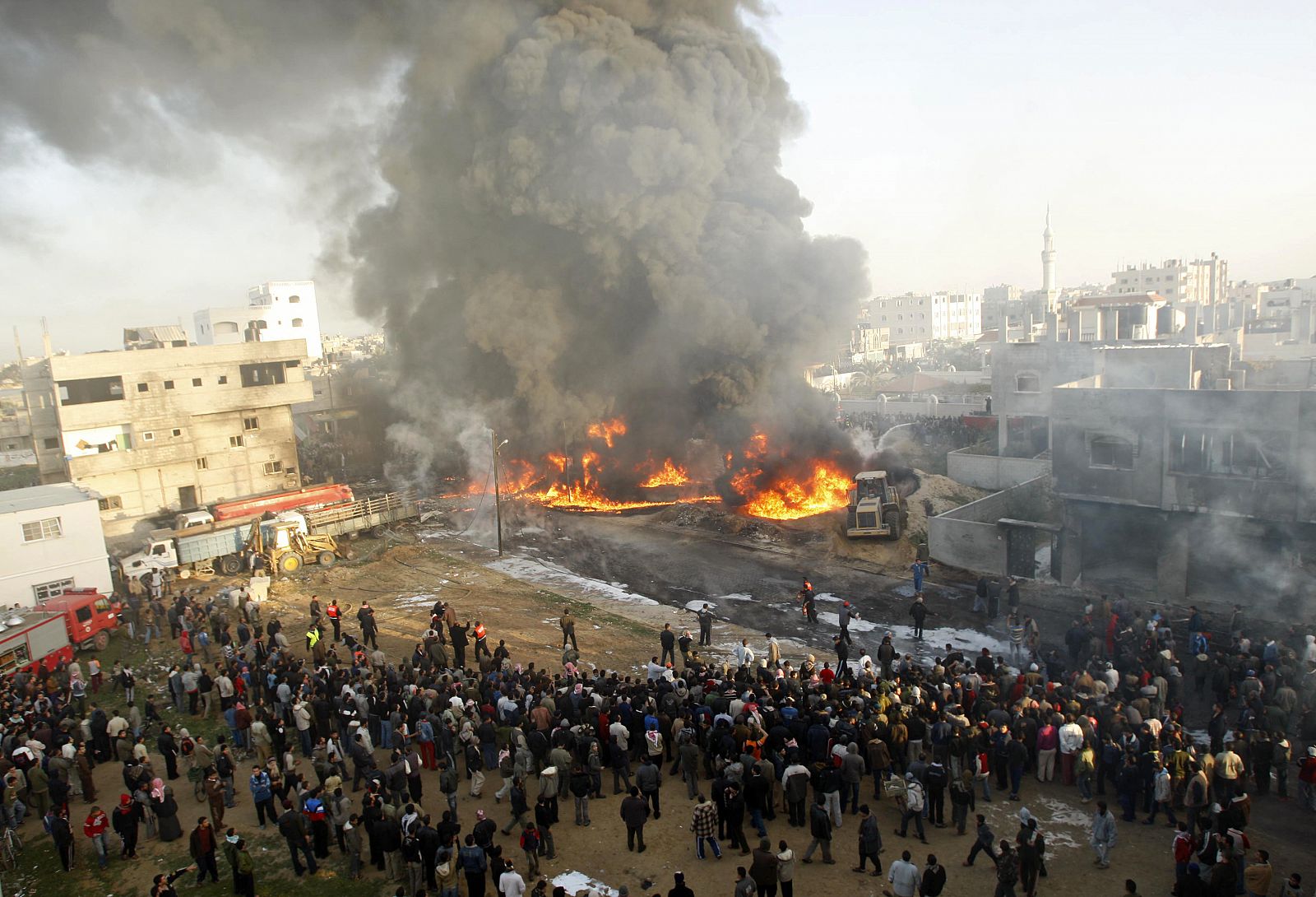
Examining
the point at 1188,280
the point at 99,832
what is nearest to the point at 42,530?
the point at 99,832

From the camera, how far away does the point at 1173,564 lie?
22625mm

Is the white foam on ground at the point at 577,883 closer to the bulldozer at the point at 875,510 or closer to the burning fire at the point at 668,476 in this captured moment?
the bulldozer at the point at 875,510

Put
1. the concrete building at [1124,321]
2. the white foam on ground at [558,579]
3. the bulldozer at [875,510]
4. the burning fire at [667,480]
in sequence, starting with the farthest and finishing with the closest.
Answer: the concrete building at [1124,321] → the burning fire at [667,480] → the bulldozer at [875,510] → the white foam on ground at [558,579]

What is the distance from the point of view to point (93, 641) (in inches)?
861

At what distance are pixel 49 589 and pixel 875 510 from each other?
2600 centimetres

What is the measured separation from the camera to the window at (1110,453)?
23.5 metres

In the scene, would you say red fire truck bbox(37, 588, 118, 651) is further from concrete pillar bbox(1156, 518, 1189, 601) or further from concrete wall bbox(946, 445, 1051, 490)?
concrete wall bbox(946, 445, 1051, 490)

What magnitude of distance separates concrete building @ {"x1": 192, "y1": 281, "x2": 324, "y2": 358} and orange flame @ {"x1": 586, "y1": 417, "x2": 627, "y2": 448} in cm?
5454

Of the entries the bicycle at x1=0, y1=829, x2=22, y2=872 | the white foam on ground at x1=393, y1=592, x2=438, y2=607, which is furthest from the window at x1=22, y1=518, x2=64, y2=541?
the bicycle at x1=0, y1=829, x2=22, y2=872

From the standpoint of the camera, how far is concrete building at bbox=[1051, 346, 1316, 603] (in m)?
20.8

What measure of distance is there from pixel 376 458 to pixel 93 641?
3306 cm

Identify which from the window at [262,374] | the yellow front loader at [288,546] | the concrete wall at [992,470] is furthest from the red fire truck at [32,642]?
the concrete wall at [992,470]

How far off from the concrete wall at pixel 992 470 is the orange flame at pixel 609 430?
15995 mm

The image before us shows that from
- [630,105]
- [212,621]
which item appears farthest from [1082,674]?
[630,105]
